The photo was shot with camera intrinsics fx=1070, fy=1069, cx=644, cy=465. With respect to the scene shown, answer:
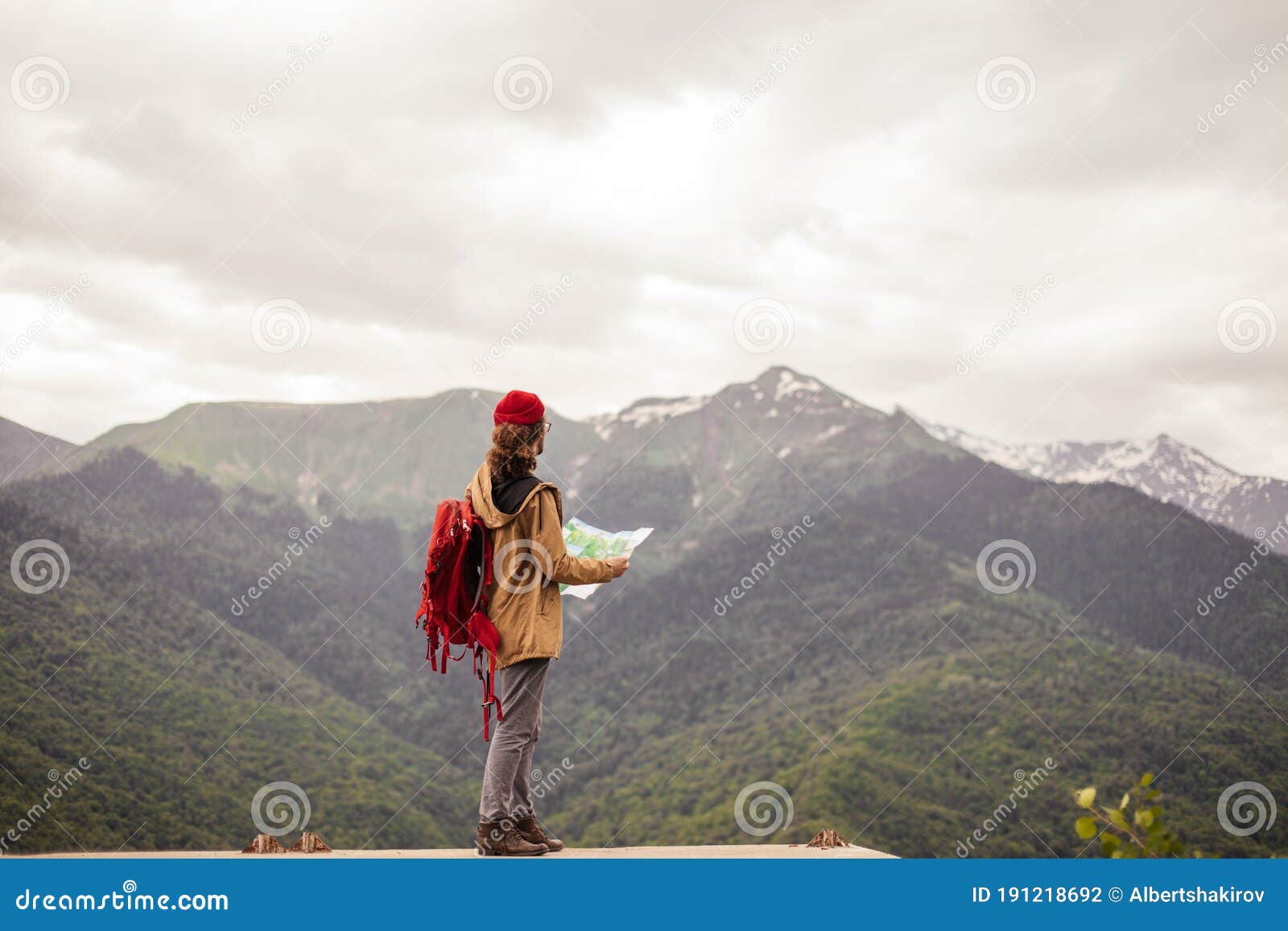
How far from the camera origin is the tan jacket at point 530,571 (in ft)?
17.7

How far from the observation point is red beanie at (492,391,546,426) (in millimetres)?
5453

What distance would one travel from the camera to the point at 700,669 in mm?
108812

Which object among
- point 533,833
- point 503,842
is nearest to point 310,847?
point 503,842

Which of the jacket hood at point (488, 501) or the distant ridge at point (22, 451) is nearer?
the jacket hood at point (488, 501)

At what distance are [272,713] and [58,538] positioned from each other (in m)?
21.6

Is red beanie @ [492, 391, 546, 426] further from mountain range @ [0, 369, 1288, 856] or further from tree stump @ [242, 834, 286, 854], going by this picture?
mountain range @ [0, 369, 1288, 856]

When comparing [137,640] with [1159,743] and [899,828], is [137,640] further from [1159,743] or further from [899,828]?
[1159,743]

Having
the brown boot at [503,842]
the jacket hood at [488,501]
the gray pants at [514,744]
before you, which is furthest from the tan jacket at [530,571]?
the brown boot at [503,842]

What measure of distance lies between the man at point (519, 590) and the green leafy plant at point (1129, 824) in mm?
2576

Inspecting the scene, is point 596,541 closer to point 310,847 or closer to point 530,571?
point 530,571

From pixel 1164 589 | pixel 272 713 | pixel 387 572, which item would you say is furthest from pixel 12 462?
pixel 1164 589

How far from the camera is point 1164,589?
104m

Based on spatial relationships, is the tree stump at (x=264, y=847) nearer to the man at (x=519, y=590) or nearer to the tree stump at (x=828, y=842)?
the man at (x=519, y=590)

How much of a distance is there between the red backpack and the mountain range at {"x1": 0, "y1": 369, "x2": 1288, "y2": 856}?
48736 millimetres
